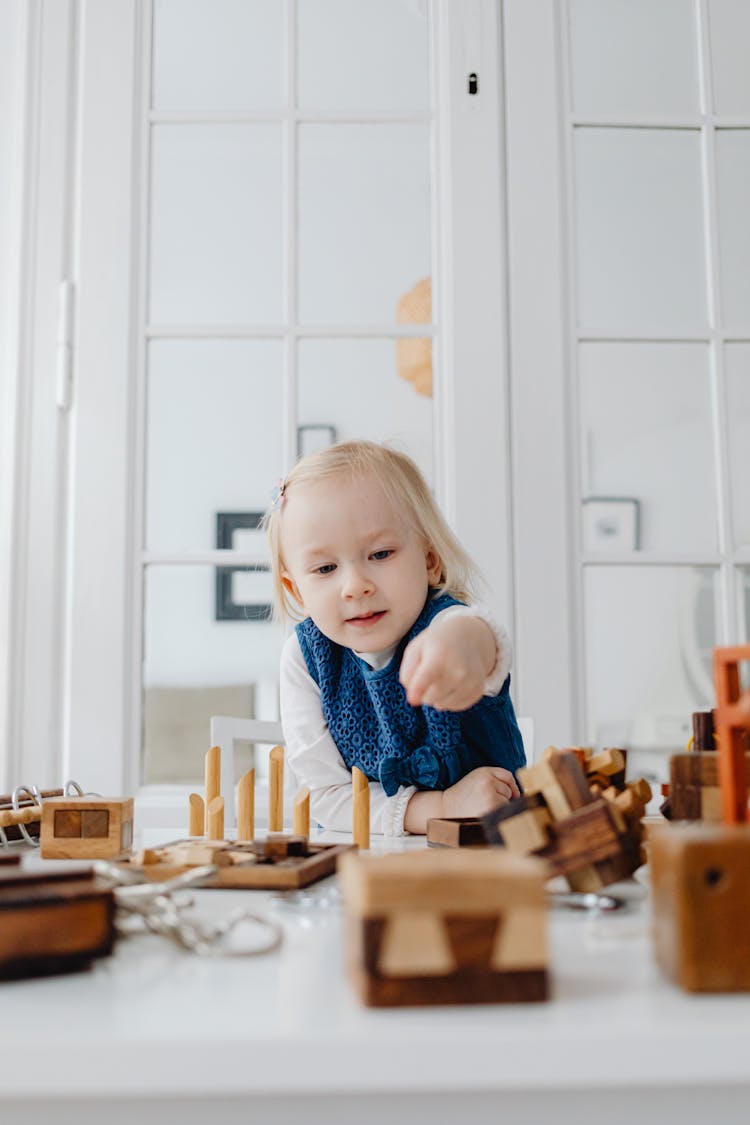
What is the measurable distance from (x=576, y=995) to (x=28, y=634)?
62.2 inches

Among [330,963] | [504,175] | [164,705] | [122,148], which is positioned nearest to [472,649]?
[330,963]

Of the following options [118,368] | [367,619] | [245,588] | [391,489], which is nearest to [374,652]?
[367,619]

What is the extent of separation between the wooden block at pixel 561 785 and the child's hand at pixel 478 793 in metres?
0.48

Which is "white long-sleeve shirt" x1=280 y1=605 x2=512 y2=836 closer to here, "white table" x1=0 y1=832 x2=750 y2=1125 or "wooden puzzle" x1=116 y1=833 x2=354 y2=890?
"wooden puzzle" x1=116 y1=833 x2=354 y2=890

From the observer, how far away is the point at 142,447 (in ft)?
5.95

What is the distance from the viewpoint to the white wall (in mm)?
1752

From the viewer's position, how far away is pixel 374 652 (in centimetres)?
118

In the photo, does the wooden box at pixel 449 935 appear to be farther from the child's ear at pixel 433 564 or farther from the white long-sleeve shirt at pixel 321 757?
the child's ear at pixel 433 564

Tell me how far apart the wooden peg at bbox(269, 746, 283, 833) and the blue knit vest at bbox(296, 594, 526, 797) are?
0.90 feet

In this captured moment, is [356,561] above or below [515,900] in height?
above

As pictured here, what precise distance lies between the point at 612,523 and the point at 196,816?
1.18 meters

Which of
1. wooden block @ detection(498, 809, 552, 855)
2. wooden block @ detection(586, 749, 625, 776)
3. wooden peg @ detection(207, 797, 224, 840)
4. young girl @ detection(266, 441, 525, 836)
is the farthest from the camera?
young girl @ detection(266, 441, 525, 836)

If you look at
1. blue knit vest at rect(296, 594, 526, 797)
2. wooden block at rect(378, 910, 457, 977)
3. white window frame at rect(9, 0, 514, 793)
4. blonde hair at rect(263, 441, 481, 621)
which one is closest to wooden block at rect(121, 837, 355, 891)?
wooden block at rect(378, 910, 457, 977)

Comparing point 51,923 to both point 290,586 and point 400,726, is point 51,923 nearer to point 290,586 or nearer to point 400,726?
point 400,726
